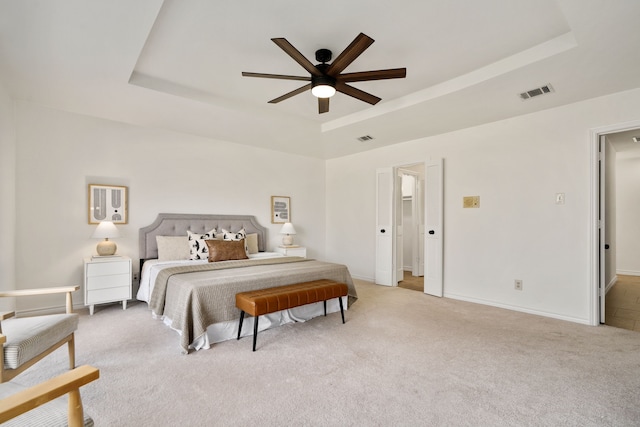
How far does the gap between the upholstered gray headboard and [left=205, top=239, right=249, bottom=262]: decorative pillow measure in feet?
2.13

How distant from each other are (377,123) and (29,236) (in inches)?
184

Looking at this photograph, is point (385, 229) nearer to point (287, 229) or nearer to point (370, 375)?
point (287, 229)

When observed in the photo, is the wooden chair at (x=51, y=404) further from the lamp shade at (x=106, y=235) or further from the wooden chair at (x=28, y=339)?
the lamp shade at (x=106, y=235)

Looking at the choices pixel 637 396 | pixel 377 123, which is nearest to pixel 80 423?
pixel 637 396

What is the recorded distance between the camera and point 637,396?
2045mm

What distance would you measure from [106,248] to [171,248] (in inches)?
29.7

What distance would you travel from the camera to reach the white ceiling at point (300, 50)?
2.26m

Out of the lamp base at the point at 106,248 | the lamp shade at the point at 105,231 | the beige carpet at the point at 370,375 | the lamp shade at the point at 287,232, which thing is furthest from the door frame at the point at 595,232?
the lamp base at the point at 106,248

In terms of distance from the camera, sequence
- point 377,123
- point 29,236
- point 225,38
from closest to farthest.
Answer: point 225,38 < point 29,236 < point 377,123

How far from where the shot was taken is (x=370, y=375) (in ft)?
7.57

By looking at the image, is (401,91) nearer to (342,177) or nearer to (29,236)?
(342,177)

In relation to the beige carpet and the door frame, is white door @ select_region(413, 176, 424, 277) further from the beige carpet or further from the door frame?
the door frame

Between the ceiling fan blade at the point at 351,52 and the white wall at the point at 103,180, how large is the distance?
10.4 feet

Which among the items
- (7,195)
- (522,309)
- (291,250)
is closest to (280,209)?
(291,250)
